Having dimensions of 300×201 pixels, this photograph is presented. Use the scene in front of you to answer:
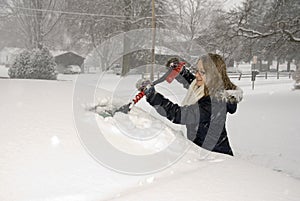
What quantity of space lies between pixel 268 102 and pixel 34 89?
40.5 feet

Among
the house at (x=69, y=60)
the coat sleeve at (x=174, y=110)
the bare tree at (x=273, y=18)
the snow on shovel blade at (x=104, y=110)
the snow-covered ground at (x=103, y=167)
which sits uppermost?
the bare tree at (x=273, y=18)

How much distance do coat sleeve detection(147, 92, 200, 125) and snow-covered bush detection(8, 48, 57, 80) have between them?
14.3 meters

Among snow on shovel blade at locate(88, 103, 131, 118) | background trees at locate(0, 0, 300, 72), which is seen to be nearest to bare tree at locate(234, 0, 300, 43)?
background trees at locate(0, 0, 300, 72)

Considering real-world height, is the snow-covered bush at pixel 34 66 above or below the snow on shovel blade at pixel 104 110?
above

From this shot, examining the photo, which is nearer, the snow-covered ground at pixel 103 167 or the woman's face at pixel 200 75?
the snow-covered ground at pixel 103 167

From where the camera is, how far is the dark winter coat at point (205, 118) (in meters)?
2.42

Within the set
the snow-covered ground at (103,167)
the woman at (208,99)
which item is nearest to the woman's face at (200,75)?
the woman at (208,99)

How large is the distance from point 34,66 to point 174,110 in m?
14.8

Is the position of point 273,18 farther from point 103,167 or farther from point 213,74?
point 103,167

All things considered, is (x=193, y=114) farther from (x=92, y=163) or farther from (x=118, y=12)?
(x=118, y=12)

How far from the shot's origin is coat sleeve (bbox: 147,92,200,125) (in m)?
2.30

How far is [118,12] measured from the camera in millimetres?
24406

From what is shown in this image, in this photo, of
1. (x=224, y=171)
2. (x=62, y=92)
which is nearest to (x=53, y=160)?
(x=224, y=171)

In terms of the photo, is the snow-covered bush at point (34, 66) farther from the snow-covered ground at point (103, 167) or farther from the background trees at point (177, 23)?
the snow-covered ground at point (103, 167)
